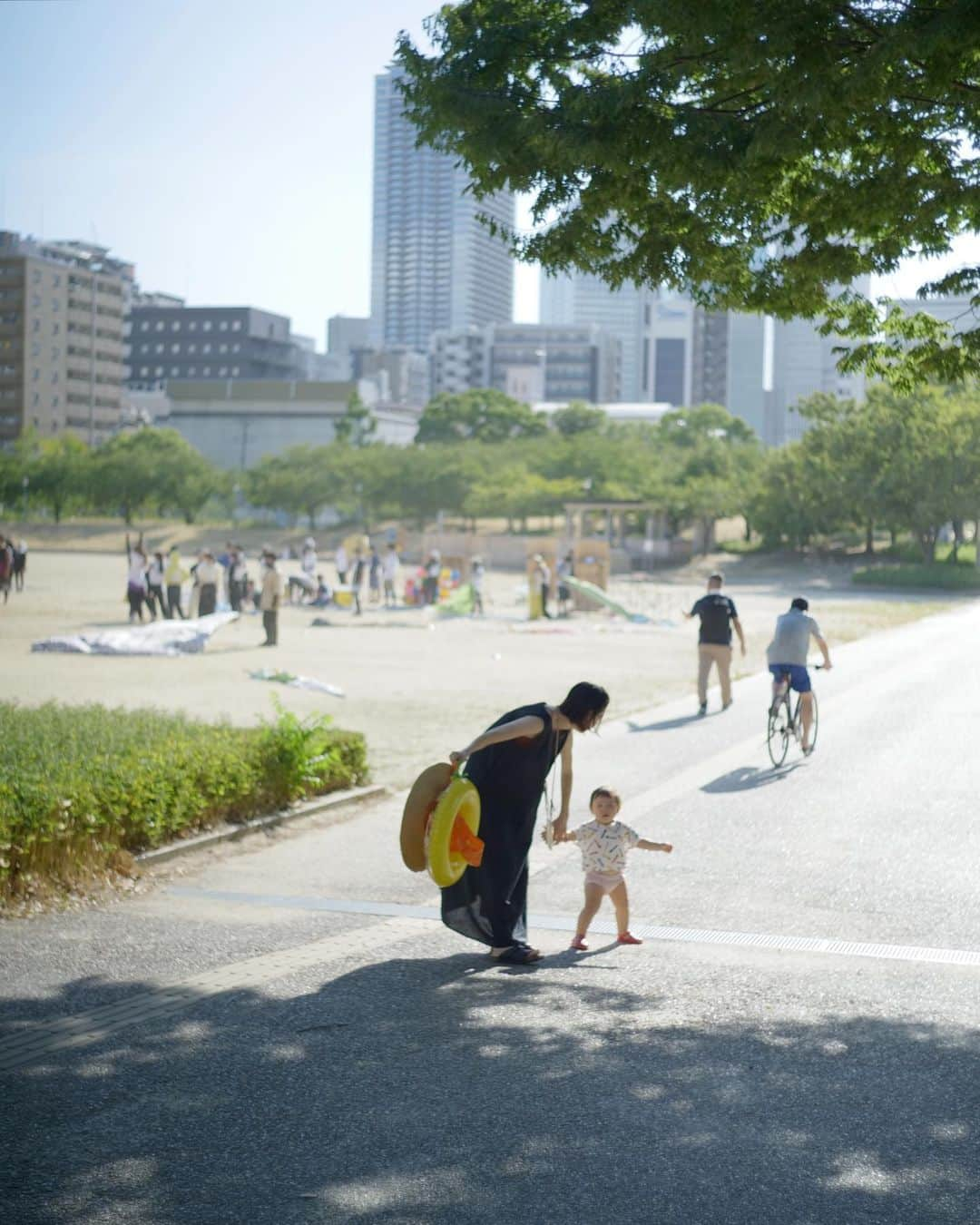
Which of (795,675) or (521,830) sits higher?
(795,675)

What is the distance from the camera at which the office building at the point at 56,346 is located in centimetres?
13338

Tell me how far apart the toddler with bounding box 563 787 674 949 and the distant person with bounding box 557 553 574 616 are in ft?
111

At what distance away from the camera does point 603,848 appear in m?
7.78

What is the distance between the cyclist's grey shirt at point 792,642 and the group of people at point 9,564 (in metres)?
28.3

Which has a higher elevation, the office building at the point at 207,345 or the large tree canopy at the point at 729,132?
the office building at the point at 207,345

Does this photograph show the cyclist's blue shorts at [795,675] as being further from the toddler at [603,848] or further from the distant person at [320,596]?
the distant person at [320,596]

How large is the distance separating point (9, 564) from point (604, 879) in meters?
34.8

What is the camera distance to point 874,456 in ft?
219

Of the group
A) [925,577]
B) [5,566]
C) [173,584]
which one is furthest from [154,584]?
[925,577]

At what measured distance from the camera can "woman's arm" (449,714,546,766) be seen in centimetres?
695

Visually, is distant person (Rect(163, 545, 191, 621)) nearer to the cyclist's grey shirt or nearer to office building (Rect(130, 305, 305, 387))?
the cyclist's grey shirt

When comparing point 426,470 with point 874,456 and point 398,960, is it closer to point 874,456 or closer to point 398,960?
point 874,456

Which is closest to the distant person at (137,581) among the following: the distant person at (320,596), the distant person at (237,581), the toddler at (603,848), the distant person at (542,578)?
the distant person at (237,581)

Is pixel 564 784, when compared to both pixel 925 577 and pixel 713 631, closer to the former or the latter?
pixel 713 631
